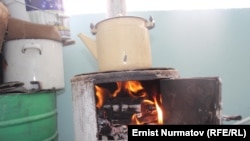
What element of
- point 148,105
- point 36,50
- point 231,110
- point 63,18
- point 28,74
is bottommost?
point 231,110

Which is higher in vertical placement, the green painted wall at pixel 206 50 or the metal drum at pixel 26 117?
the green painted wall at pixel 206 50

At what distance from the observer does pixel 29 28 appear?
919 millimetres

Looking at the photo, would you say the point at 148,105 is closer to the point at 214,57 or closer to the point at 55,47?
the point at 55,47

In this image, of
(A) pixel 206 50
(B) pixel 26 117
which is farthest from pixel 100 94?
(A) pixel 206 50

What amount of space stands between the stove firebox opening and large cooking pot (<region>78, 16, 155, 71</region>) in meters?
0.08

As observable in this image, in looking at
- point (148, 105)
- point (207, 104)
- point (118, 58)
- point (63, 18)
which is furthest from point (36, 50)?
point (207, 104)

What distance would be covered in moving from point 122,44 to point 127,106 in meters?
0.23

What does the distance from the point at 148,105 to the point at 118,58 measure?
218 millimetres

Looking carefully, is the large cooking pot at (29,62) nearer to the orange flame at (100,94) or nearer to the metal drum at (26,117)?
the metal drum at (26,117)

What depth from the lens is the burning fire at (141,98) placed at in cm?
80

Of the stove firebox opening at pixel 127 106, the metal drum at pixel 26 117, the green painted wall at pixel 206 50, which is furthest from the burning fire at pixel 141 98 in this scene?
the green painted wall at pixel 206 50

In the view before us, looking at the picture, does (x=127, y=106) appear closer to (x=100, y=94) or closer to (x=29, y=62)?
(x=100, y=94)

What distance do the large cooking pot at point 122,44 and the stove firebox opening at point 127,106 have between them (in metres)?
0.08

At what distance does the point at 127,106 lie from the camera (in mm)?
806
